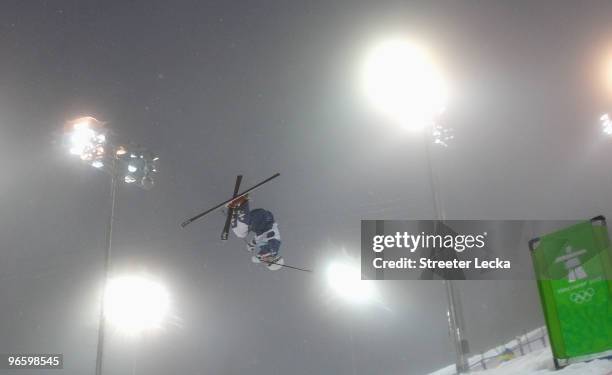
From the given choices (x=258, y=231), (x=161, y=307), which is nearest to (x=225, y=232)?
(x=258, y=231)

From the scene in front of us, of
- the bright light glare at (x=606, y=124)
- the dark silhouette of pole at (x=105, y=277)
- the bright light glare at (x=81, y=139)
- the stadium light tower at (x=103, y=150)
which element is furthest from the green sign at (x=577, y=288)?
the bright light glare at (x=606, y=124)

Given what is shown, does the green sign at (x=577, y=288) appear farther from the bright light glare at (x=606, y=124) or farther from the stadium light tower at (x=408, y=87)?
the bright light glare at (x=606, y=124)

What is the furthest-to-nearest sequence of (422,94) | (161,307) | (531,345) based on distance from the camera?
(161,307) → (422,94) → (531,345)

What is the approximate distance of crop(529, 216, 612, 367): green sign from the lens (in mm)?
7879

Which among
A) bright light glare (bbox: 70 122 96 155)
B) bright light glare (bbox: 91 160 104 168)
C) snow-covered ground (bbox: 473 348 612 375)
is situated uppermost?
bright light glare (bbox: 70 122 96 155)

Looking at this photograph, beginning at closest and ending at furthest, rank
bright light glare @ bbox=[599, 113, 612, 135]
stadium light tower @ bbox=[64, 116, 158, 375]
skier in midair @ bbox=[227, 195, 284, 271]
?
skier in midair @ bbox=[227, 195, 284, 271], stadium light tower @ bbox=[64, 116, 158, 375], bright light glare @ bbox=[599, 113, 612, 135]

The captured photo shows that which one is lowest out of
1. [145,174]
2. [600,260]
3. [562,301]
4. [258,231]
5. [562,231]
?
[562,301]

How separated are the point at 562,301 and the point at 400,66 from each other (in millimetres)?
10917

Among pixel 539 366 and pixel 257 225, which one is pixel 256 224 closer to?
pixel 257 225

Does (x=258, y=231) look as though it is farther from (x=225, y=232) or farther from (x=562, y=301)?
(x=562, y=301)

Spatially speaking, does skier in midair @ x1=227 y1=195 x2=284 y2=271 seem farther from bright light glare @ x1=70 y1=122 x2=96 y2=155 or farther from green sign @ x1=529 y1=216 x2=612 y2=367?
bright light glare @ x1=70 y1=122 x2=96 y2=155

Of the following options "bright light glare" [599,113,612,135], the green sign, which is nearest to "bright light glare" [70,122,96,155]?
the green sign

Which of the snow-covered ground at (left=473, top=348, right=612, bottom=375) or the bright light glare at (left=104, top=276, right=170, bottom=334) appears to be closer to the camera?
the snow-covered ground at (left=473, top=348, right=612, bottom=375)

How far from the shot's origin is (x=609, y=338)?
25.5ft
